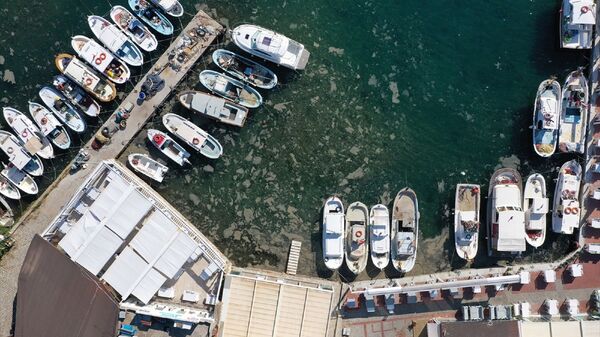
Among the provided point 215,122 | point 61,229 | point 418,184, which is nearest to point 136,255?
point 61,229

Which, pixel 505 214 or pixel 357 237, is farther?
pixel 357 237

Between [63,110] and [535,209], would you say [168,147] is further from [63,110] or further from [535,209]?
[535,209]

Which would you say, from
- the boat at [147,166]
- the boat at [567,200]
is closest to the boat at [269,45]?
the boat at [147,166]

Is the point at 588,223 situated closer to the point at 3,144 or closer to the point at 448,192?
the point at 448,192

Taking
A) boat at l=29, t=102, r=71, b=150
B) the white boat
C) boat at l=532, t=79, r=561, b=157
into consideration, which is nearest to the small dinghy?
boat at l=29, t=102, r=71, b=150

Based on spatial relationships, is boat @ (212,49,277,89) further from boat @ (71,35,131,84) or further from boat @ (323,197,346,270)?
boat @ (323,197,346,270)

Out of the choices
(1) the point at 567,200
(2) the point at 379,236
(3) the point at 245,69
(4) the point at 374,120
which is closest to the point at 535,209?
(1) the point at 567,200

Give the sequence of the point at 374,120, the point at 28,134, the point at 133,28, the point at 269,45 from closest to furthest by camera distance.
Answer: the point at 269,45
the point at 28,134
the point at 133,28
the point at 374,120
